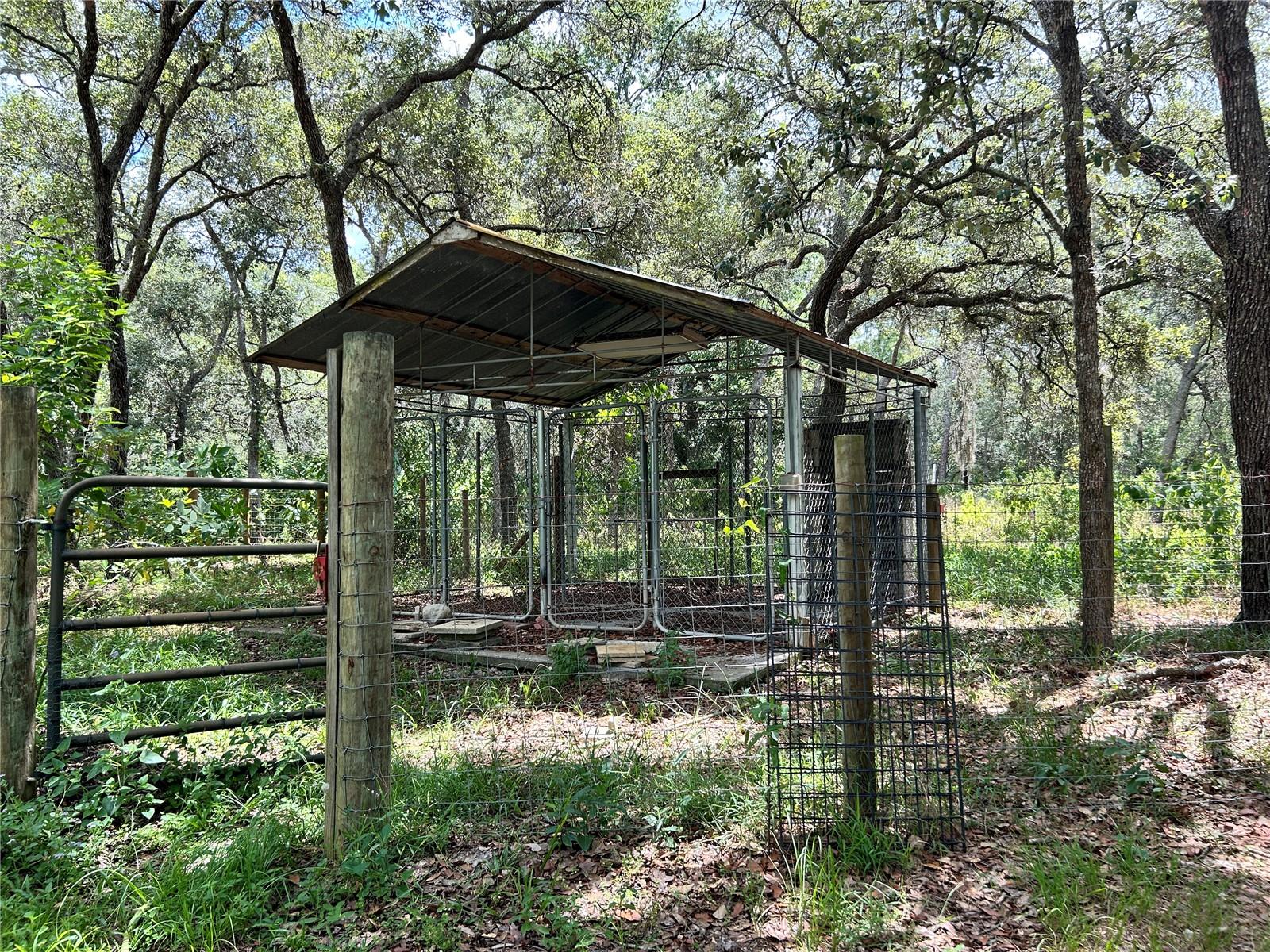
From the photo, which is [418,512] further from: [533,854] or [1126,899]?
[1126,899]

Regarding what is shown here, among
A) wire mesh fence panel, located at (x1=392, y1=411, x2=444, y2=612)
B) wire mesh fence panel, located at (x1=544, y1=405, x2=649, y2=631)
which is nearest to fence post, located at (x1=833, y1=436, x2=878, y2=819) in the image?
wire mesh fence panel, located at (x1=544, y1=405, x2=649, y2=631)

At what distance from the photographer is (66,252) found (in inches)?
273

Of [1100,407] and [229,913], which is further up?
[1100,407]

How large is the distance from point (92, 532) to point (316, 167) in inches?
231

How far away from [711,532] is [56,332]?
732cm

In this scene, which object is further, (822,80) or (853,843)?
(822,80)

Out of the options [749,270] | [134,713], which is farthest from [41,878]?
[749,270]

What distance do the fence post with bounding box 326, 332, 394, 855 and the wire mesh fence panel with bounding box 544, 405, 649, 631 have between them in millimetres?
4762

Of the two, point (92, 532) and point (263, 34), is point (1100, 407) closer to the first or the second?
point (92, 532)

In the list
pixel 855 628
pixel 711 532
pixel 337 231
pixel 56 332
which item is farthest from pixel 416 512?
pixel 855 628

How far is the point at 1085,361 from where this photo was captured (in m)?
7.09

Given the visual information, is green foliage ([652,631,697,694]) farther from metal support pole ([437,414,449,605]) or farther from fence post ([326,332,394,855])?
metal support pole ([437,414,449,605])

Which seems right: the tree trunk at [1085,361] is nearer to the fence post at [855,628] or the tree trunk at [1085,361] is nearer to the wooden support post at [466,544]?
the fence post at [855,628]

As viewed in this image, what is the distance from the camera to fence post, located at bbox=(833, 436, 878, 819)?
3738 mm
